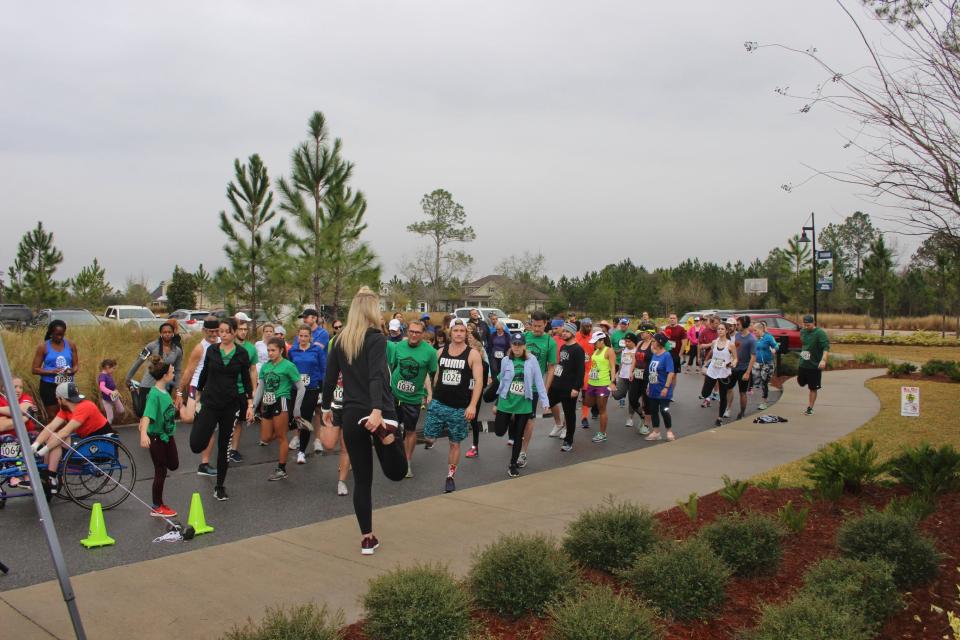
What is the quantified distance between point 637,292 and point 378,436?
206 ft

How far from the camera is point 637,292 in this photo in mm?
66312

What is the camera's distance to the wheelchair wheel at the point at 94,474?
7.00 meters

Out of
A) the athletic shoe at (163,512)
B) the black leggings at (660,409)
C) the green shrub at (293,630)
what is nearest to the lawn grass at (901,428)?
the black leggings at (660,409)

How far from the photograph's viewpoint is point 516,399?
866 cm

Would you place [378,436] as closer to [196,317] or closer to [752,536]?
[752,536]

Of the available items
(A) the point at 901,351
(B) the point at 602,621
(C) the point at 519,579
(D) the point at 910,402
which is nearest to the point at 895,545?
(B) the point at 602,621

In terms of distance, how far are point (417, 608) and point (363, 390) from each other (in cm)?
204

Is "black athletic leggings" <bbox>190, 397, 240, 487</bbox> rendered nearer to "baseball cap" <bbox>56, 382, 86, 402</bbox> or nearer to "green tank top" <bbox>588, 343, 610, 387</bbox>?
"baseball cap" <bbox>56, 382, 86, 402</bbox>

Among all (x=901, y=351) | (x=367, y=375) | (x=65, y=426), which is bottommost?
(x=901, y=351)

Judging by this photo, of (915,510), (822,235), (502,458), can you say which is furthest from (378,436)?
(822,235)

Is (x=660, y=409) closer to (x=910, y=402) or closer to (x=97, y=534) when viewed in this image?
(x=910, y=402)

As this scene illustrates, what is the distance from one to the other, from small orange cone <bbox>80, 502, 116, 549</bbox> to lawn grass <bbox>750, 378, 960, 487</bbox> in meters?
6.28

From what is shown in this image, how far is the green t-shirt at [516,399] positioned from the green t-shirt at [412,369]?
1.08m

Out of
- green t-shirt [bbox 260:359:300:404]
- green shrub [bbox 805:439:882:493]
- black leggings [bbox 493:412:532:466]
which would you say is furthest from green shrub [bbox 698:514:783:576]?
green t-shirt [bbox 260:359:300:404]
